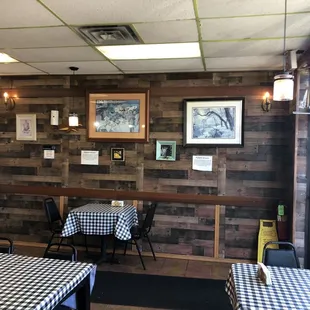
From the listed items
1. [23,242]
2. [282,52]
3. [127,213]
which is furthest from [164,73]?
[23,242]

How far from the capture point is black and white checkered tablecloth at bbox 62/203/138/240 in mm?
3951

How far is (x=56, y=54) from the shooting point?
374cm

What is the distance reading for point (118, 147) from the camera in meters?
4.75

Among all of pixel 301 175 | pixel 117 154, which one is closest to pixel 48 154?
pixel 117 154

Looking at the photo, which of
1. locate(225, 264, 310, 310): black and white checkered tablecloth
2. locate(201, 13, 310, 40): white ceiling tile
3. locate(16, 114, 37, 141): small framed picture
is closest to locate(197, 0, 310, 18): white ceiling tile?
locate(201, 13, 310, 40): white ceiling tile

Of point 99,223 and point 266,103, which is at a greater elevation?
point 266,103

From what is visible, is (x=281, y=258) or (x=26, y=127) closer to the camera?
(x=281, y=258)

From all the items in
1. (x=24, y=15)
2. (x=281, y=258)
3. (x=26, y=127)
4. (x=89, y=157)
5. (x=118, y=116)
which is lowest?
(x=281, y=258)

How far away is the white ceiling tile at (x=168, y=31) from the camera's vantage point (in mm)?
2762

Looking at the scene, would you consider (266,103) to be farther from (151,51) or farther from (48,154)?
(48,154)

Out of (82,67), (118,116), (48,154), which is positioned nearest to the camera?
(82,67)

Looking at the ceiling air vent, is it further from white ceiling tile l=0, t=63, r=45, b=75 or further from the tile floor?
the tile floor

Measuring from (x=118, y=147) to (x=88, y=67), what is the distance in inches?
48.1

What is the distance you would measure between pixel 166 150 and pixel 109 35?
1.99 meters
